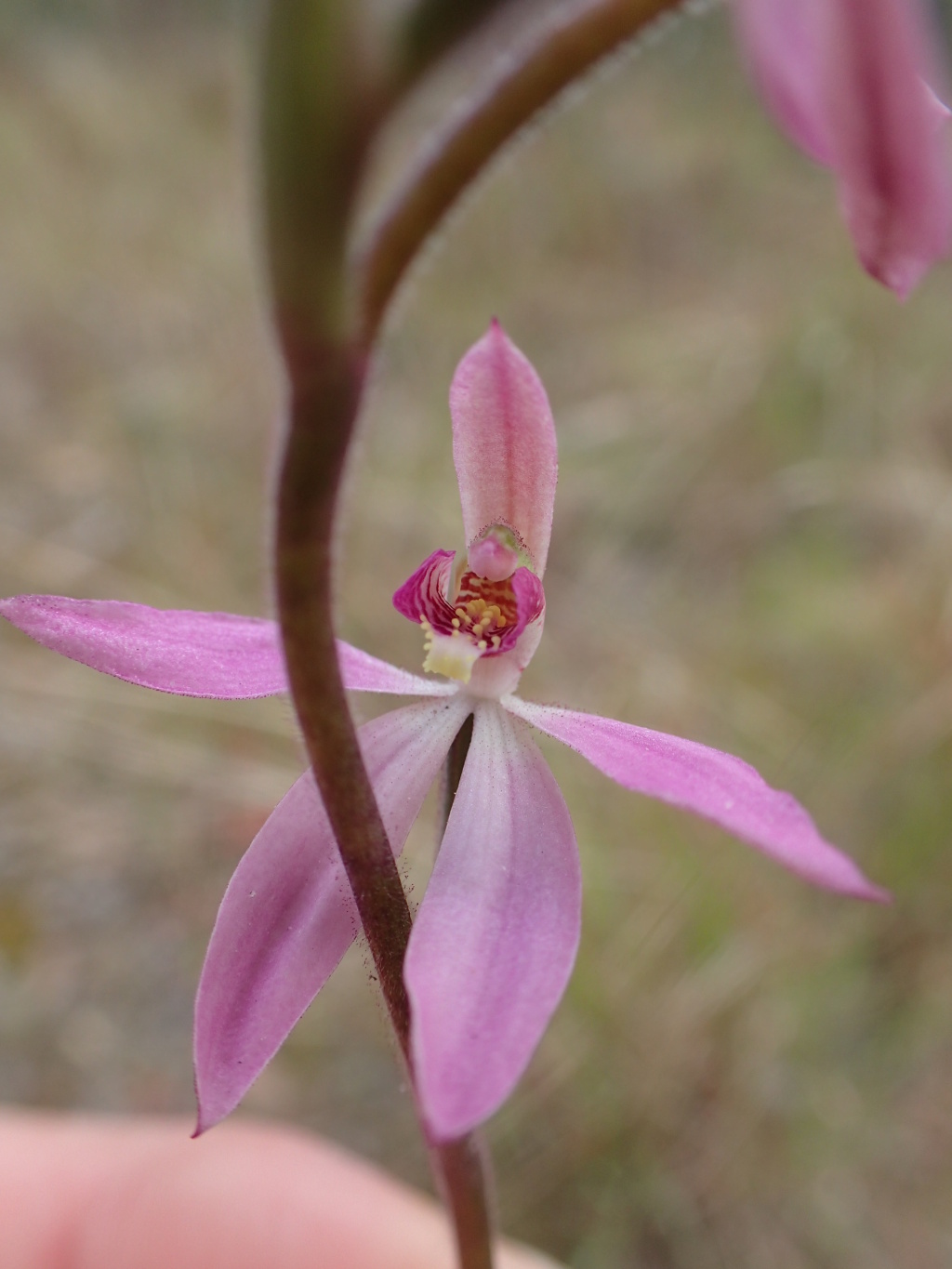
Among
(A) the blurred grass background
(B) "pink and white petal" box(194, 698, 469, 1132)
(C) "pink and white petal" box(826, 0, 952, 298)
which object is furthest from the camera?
(A) the blurred grass background

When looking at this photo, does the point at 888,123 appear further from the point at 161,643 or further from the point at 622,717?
the point at 622,717

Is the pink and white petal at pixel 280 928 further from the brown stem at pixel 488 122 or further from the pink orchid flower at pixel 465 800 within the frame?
the brown stem at pixel 488 122

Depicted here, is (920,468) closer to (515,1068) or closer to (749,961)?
(749,961)

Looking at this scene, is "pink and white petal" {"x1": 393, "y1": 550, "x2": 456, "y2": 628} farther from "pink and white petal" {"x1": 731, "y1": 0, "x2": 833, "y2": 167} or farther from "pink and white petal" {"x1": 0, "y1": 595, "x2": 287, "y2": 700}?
"pink and white petal" {"x1": 731, "y1": 0, "x2": 833, "y2": 167}

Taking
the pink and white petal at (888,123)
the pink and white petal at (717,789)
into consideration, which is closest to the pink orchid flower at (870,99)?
the pink and white petal at (888,123)

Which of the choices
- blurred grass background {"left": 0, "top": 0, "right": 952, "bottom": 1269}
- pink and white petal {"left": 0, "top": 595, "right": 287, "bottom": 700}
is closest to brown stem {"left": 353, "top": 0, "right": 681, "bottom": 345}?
blurred grass background {"left": 0, "top": 0, "right": 952, "bottom": 1269}

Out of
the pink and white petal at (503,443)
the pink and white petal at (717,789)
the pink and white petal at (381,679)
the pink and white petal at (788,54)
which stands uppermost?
the pink and white petal at (788,54)
